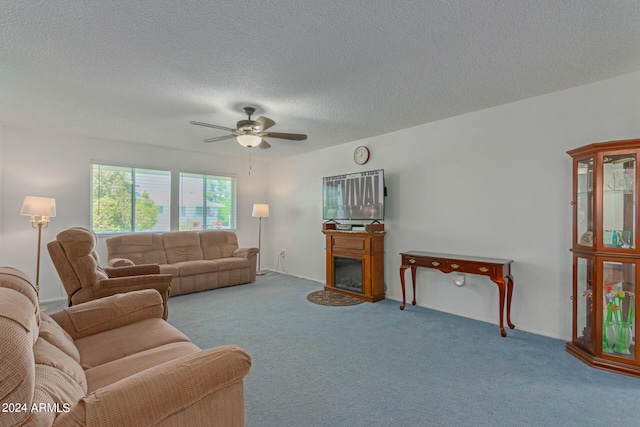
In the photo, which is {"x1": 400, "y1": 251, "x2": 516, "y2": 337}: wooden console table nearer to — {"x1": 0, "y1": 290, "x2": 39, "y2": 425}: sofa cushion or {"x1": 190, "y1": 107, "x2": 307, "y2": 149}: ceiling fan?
{"x1": 190, "y1": 107, "x2": 307, "y2": 149}: ceiling fan

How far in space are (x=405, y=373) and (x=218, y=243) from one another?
4322 millimetres

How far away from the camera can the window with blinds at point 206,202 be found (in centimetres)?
579

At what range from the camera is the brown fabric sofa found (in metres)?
0.85

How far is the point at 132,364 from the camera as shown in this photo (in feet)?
5.14

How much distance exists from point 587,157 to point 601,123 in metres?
0.47

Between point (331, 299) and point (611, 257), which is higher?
point (611, 257)

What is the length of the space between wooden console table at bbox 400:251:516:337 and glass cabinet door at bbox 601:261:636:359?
76cm

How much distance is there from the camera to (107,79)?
106 inches

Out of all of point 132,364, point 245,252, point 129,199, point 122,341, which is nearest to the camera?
point 132,364

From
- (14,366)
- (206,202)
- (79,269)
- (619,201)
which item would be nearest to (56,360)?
(14,366)

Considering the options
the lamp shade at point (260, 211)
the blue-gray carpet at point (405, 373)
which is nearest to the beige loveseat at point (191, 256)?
the lamp shade at point (260, 211)

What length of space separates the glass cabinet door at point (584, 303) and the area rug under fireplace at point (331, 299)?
2381 millimetres

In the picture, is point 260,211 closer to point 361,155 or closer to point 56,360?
point 361,155

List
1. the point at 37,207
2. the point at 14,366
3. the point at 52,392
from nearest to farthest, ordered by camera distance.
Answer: the point at 14,366, the point at 52,392, the point at 37,207
